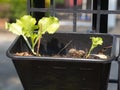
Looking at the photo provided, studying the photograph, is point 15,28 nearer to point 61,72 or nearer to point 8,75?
point 61,72

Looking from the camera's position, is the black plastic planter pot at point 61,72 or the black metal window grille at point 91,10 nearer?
the black plastic planter pot at point 61,72

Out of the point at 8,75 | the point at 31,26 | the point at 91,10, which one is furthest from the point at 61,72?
the point at 8,75

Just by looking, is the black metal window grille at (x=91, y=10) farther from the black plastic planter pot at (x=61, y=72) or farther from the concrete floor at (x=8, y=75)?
the concrete floor at (x=8, y=75)

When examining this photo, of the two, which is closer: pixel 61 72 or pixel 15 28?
pixel 61 72

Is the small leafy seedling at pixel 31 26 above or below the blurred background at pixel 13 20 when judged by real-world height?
above

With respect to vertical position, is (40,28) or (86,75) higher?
(40,28)

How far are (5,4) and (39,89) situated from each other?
8271 millimetres

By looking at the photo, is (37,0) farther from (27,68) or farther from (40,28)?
(27,68)

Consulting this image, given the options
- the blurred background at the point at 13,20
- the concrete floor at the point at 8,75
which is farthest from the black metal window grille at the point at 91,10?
the blurred background at the point at 13,20

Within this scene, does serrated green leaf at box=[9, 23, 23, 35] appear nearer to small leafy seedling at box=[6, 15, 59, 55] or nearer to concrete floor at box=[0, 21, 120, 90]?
small leafy seedling at box=[6, 15, 59, 55]

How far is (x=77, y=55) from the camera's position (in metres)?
1.45

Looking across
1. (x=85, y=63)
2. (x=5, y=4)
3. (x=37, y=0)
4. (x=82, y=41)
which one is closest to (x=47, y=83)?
(x=85, y=63)

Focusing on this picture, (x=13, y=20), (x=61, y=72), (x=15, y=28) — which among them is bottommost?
(x=13, y=20)

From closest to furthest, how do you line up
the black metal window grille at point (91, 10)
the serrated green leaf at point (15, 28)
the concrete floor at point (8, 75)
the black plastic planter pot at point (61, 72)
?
the black plastic planter pot at point (61, 72)
the serrated green leaf at point (15, 28)
the black metal window grille at point (91, 10)
the concrete floor at point (8, 75)
